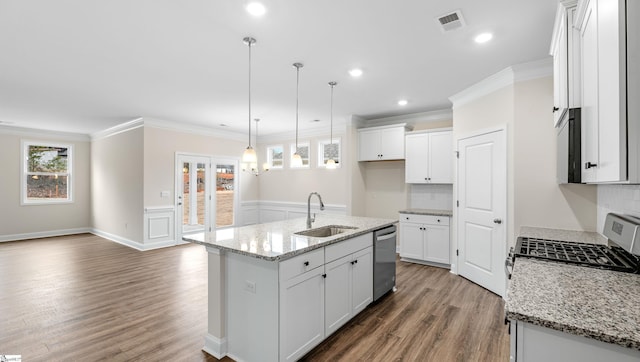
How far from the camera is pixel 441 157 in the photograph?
5.07 meters

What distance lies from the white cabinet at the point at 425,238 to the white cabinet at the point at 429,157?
2.32ft

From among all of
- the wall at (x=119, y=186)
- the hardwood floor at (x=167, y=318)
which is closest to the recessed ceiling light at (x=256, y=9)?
the hardwood floor at (x=167, y=318)

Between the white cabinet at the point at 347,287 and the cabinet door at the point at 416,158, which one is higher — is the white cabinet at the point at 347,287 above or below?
below

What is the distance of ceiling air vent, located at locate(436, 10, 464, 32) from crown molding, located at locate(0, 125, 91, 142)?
9.32m

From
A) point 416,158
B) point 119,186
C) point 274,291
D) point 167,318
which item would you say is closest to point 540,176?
point 416,158

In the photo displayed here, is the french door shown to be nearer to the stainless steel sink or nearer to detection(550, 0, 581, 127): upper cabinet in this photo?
the stainless steel sink

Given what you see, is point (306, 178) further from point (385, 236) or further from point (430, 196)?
point (385, 236)

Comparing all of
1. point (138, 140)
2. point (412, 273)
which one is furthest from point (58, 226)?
point (412, 273)

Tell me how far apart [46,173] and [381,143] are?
27.8ft

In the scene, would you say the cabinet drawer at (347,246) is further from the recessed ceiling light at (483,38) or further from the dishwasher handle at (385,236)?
the recessed ceiling light at (483,38)

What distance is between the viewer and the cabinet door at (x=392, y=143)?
18.3ft

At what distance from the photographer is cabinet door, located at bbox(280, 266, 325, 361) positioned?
2.13 metres

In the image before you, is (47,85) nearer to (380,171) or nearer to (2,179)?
(2,179)

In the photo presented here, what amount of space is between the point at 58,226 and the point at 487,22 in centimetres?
1010
